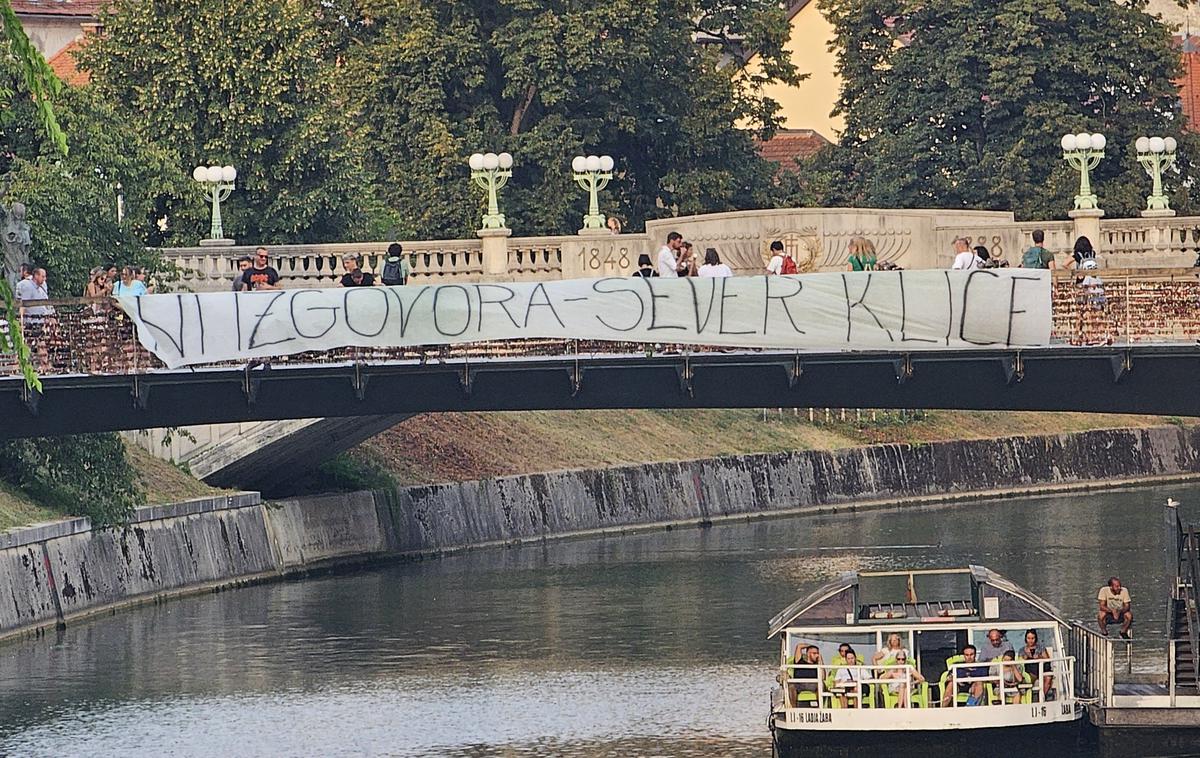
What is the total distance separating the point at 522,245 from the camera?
70.1 meters

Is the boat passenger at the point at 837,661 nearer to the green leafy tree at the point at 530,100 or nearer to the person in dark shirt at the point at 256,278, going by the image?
the person in dark shirt at the point at 256,278

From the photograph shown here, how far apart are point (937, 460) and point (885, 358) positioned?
152 feet

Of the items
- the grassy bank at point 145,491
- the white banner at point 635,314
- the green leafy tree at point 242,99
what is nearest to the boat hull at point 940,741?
the white banner at point 635,314

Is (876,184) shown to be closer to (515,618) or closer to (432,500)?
(432,500)

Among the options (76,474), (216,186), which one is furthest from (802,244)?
(76,474)

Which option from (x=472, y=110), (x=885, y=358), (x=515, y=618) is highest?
(x=472, y=110)

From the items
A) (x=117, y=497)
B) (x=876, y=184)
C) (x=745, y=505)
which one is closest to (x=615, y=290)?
(x=117, y=497)

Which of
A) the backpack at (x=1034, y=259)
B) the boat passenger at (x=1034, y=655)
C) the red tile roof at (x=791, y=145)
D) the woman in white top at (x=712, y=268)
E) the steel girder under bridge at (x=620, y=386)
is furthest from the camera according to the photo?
the red tile roof at (x=791, y=145)

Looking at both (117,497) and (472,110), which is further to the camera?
(472,110)

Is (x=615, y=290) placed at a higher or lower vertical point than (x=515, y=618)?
higher

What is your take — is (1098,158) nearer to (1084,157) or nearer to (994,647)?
(1084,157)

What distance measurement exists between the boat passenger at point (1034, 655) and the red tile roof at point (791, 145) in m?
72.6

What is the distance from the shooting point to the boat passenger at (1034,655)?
156ft

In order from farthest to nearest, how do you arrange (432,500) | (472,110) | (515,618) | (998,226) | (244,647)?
(472,110), (432,500), (998,226), (515,618), (244,647)
